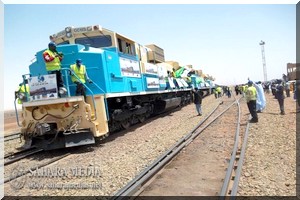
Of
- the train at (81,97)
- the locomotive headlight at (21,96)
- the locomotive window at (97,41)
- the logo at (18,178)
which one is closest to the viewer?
the logo at (18,178)

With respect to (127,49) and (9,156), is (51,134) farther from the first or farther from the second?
(127,49)


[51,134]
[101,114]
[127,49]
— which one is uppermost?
[127,49]

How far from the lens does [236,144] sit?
23.5 ft

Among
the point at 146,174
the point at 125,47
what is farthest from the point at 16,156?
the point at 125,47

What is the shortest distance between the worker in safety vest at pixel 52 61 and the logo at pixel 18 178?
92.4 inches

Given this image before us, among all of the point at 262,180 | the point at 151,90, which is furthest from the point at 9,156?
the point at 262,180

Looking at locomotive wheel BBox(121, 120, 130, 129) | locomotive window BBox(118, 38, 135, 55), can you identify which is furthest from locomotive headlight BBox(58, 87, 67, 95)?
locomotive wheel BBox(121, 120, 130, 129)

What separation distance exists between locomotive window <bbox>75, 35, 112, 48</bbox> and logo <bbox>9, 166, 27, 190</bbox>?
4.47 meters

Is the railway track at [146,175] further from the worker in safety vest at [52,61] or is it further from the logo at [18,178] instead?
the worker in safety vest at [52,61]

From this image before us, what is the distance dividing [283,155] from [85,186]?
430 centimetres

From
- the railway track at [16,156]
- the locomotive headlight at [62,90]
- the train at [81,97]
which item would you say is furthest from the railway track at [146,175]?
the railway track at [16,156]

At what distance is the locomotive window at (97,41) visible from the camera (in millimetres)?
9188

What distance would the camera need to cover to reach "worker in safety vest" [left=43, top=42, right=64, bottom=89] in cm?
738

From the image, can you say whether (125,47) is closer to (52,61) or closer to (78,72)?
(78,72)
